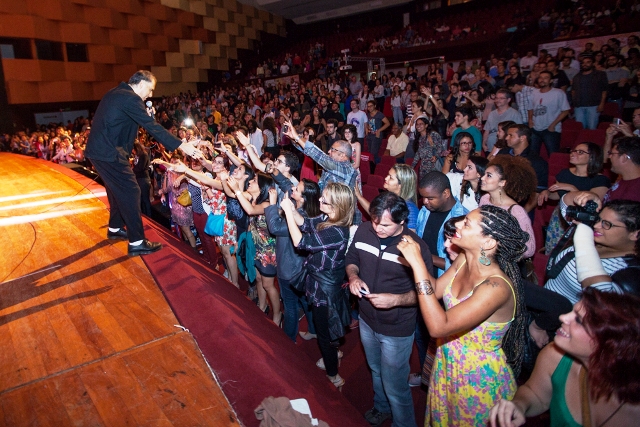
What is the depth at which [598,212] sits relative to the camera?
1.91m

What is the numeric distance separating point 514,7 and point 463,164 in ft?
42.7

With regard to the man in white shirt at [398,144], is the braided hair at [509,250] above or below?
below

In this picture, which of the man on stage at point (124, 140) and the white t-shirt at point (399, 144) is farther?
the white t-shirt at point (399, 144)

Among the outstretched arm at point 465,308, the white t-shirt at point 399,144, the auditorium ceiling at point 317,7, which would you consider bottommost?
the outstretched arm at point 465,308

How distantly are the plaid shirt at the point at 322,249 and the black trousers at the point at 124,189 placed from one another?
1.32m

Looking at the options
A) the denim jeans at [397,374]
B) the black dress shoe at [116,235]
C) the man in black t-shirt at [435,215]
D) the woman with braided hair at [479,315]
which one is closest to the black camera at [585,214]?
the woman with braided hair at [479,315]

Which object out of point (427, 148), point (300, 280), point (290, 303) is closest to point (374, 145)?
point (427, 148)

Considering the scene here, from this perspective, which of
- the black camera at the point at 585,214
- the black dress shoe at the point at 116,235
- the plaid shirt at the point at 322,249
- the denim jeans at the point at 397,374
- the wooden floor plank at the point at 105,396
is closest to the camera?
the wooden floor plank at the point at 105,396

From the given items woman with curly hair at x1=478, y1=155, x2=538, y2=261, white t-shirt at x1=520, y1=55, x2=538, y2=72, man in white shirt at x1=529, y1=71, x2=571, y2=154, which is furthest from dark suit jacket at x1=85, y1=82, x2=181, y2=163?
white t-shirt at x1=520, y1=55, x2=538, y2=72

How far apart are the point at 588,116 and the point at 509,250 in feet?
16.2

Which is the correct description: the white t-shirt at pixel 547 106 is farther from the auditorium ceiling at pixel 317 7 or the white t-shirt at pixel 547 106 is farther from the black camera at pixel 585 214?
the auditorium ceiling at pixel 317 7

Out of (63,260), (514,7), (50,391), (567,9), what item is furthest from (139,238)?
(514,7)

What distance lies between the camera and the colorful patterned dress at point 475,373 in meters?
1.56

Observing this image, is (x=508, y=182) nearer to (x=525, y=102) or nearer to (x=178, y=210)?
(x=525, y=102)
